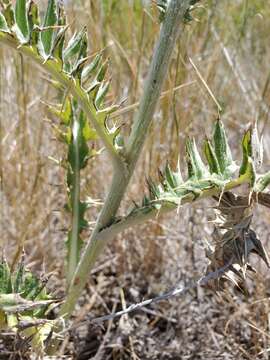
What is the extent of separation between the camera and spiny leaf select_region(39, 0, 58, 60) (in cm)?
102

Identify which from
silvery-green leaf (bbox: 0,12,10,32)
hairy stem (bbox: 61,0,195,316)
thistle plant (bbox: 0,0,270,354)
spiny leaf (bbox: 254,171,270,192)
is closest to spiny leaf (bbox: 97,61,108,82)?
thistle plant (bbox: 0,0,270,354)

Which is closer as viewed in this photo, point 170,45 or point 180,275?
point 170,45

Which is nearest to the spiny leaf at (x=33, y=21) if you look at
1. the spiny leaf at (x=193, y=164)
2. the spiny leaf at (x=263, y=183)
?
the spiny leaf at (x=193, y=164)

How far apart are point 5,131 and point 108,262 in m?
0.54

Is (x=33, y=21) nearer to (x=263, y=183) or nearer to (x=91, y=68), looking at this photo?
(x=91, y=68)

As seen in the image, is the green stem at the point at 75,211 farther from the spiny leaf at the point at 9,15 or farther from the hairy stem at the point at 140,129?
the spiny leaf at the point at 9,15

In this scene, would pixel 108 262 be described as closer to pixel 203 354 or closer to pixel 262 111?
pixel 203 354

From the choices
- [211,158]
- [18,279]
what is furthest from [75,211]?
[211,158]

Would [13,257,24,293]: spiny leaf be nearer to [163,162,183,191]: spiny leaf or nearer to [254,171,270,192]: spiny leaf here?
[163,162,183,191]: spiny leaf

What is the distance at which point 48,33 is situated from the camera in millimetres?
1028

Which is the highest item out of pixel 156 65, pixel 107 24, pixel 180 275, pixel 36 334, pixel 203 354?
pixel 107 24

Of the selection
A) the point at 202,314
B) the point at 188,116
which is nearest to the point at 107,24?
the point at 188,116

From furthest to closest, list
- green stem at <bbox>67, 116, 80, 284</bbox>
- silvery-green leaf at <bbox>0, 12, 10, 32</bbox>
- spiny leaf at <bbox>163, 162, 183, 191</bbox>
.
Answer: green stem at <bbox>67, 116, 80, 284</bbox> < spiny leaf at <bbox>163, 162, 183, 191</bbox> < silvery-green leaf at <bbox>0, 12, 10, 32</bbox>

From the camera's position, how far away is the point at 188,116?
6.08 ft
